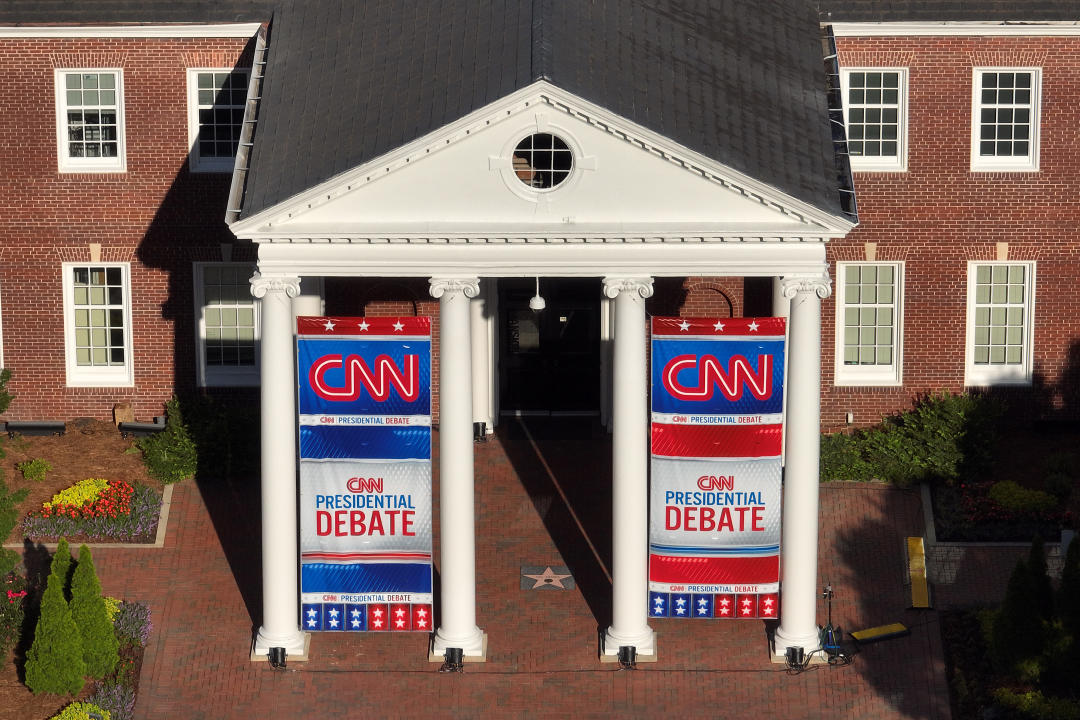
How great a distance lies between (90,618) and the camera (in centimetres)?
3200

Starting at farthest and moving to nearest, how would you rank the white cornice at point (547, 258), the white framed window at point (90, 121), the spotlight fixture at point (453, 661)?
the white framed window at point (90, 121) < the spotlight fixture at point (453, 661) < the white cornice at point (547, 258)

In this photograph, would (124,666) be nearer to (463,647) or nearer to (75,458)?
(463,647)

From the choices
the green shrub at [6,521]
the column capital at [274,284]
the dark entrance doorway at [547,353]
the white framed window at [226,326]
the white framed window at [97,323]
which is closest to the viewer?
the column capital at [274,284]

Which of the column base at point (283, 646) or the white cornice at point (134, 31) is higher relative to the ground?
the white cornice at point (134, 31)

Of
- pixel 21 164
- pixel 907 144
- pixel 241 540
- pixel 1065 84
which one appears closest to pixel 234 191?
pixel 241 540

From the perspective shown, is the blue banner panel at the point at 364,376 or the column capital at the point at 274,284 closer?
the column capital at the point at 274,284

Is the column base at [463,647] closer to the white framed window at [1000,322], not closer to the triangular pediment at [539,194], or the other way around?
the triangular pediment at [539,194]

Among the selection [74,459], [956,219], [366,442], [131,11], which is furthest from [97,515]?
[956,219]

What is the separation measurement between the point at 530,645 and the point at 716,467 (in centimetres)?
442

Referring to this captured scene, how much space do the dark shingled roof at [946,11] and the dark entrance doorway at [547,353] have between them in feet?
25.5

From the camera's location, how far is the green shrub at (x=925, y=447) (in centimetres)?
3822

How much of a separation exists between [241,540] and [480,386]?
6331 millimetres

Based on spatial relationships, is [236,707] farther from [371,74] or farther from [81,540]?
[371,74]

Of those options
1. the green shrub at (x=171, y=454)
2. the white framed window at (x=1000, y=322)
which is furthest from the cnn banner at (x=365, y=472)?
the white framed window at (x=1000, y=322)
